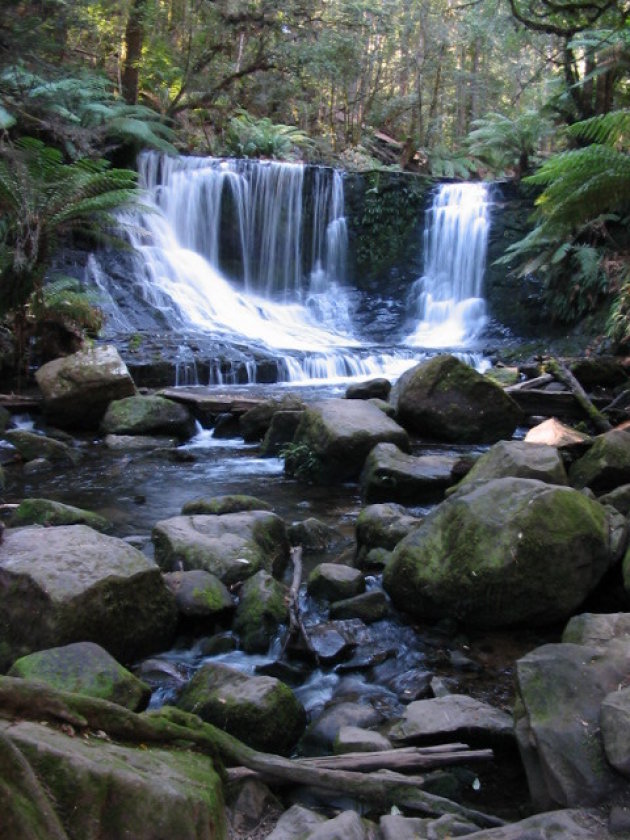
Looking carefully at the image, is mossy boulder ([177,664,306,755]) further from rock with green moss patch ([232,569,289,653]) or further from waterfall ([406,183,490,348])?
waterfall ([406,183,490,348])

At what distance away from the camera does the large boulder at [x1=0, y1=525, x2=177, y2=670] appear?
3.35 meters

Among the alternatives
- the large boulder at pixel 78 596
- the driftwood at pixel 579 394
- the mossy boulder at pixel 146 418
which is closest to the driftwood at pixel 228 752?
the large boulder at pixel 78 596

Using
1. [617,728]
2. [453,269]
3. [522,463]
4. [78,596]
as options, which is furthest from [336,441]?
[453,269]

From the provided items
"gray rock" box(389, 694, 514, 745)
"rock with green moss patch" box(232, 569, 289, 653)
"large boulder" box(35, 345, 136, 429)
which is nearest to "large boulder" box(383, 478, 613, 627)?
"rock with green moss patch" box(232, 569, 289, 653)

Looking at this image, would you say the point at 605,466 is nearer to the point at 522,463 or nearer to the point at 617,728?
the point at 522,463

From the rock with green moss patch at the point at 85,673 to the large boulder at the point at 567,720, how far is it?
148cm

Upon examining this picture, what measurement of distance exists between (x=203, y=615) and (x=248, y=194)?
45.9 feet

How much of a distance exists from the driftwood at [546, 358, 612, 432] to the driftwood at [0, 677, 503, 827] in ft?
19.2

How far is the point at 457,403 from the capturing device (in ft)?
26.5

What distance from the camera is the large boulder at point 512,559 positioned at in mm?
3877

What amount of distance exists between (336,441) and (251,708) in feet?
13.5

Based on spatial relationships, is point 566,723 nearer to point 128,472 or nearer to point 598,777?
point 598,777

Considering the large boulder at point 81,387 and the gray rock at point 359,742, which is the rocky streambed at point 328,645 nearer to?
the gray rock at point 359,742

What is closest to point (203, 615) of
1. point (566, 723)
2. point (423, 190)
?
point (566, 723)
